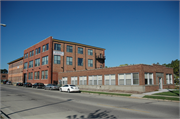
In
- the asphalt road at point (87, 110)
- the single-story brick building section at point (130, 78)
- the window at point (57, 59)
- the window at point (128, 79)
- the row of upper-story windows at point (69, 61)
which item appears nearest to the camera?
the asphalt road at point (87, 110)

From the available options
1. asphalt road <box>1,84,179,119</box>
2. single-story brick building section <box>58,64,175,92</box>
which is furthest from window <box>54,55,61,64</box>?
asphalt road <box>1,84,179,119</box>

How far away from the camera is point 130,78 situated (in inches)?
1021

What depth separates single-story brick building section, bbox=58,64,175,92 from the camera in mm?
24922

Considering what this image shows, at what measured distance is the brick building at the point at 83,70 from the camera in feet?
85.0

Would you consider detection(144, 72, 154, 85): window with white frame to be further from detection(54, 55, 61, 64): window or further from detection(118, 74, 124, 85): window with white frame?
detection(54, 55, 61, 64): window

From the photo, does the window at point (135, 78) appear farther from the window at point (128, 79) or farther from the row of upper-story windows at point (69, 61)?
the row of upper-story windows at point (69, 61)

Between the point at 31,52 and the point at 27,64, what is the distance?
5.93 metres

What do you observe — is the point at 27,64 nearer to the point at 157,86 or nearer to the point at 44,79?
the point at 44,79

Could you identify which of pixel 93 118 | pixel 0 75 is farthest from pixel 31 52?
pixel 0 75

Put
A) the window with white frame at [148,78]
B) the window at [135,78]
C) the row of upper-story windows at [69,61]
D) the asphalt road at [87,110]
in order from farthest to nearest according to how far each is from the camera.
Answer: the row of upper-story windows at [69,61], the window with white frame at [148,78], the window at [135,78], the asphalt road at [87,110]

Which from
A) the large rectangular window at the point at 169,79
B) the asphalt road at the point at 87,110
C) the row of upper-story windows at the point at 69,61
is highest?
the row of upper-story windows at the point at 69,61

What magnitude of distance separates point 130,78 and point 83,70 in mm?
13795

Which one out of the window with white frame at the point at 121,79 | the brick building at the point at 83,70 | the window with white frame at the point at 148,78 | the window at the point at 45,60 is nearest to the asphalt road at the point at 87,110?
the window with white frame at the point at 148,78

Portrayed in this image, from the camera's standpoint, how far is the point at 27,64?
2461 inches
